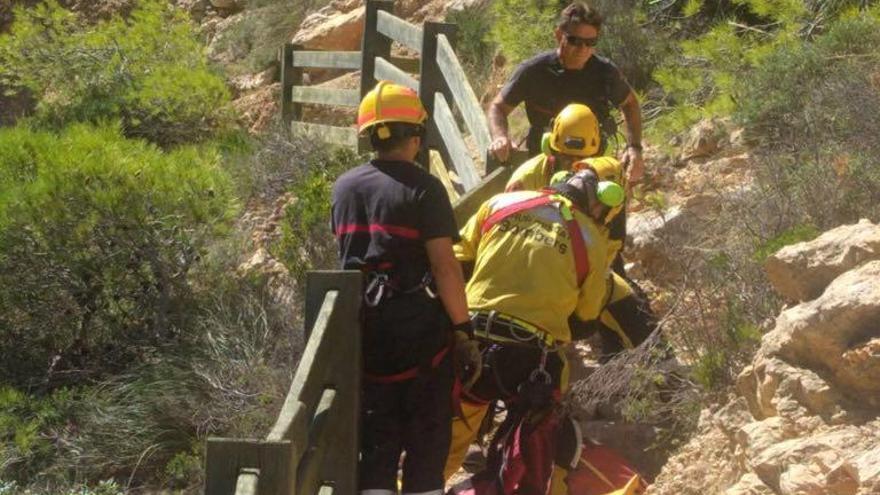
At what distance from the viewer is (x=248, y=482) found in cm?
344

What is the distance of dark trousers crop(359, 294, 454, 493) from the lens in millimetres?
4809

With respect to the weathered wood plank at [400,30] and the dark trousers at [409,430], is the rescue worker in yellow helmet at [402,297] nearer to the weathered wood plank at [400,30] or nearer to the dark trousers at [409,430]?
Answer: the dark trousers at [409,430]

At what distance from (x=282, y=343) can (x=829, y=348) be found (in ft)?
14.5

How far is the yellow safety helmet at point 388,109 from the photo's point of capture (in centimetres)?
485

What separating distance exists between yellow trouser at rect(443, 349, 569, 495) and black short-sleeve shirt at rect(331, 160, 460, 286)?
2.55 feet

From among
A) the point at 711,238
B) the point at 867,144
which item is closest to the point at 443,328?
the point at 711,238

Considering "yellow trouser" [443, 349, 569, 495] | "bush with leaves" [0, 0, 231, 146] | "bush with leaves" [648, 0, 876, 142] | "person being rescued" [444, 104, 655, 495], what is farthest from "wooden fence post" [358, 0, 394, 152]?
"yellow trouser" [443, 349, 569, 495]

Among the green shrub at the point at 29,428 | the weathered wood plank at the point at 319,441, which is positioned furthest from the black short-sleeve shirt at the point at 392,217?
the green shrub at the point at 29,428

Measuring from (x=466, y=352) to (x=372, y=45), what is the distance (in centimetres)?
→ 716

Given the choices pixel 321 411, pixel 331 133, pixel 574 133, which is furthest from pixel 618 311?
pixel 331 133

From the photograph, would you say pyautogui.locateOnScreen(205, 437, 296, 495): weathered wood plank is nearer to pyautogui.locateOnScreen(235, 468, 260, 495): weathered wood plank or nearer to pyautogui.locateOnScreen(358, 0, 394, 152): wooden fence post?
pyautogui.locateOnScreen(235, 468, 260, 495): weathered wood plank

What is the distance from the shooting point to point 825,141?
24.1ft

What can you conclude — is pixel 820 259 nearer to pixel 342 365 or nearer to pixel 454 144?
pixel 342 365

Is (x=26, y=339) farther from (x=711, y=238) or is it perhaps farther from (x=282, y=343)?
(x=711, y=238)
